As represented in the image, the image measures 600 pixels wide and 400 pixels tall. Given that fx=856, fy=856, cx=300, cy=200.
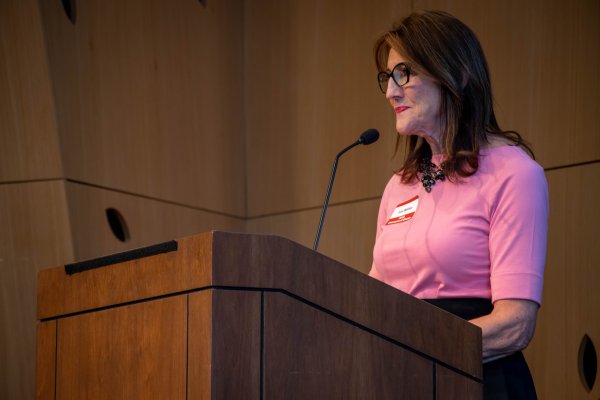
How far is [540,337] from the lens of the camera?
3176 mm

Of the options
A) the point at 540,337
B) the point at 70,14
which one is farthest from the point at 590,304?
the point at 70,14

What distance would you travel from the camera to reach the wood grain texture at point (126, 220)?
322 centimetres

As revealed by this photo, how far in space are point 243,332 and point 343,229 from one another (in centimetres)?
268

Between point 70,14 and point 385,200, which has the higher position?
point 70,14

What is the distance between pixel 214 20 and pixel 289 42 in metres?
0.40

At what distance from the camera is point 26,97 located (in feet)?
10.3

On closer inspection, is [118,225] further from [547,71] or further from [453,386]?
[453,386]

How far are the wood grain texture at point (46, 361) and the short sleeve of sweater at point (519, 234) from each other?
0.90 metres

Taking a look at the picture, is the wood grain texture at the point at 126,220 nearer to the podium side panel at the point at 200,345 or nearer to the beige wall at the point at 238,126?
the beige wall at the point at 238,126

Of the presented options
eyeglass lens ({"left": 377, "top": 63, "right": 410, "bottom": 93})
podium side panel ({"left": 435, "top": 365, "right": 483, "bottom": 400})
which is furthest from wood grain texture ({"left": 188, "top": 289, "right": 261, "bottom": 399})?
eyeglass lens ({"left": 377, "top": 63, "right": 410, "bottom": 93})

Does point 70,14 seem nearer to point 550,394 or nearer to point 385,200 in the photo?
point 385,200

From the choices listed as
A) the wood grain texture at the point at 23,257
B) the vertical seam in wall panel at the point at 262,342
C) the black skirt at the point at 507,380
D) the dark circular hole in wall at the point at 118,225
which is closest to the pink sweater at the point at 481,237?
the black skirt at the point at 507,380

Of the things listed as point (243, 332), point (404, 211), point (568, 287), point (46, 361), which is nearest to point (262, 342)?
point (243, 332)

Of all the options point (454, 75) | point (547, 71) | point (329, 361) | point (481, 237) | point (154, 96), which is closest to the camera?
point (329, 361)
